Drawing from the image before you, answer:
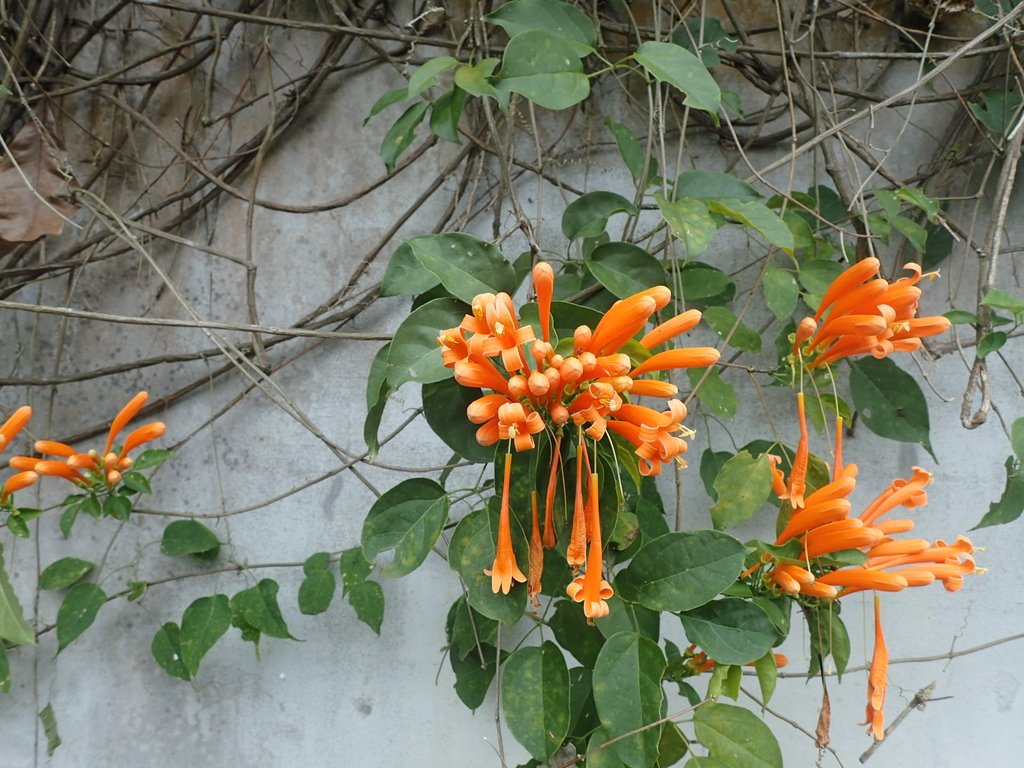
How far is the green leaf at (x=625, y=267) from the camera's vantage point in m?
0.96

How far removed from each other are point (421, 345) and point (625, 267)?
1.03ft

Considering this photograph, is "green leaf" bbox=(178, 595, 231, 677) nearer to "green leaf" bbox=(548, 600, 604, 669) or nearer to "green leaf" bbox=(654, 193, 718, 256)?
"green leaf" bbox=(548, 600, 604, 669)

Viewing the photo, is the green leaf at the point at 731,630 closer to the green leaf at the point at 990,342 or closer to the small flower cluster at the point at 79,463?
the green leaf at the point at 990,342

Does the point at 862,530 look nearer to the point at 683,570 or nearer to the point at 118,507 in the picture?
the point at 683,570

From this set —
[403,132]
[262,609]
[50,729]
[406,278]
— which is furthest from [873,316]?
[50,729]

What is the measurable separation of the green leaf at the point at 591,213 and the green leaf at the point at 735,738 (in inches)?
24.0

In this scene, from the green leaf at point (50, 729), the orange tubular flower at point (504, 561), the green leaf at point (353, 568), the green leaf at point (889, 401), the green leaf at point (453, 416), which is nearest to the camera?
the orange tubular flower at point (504, 561)

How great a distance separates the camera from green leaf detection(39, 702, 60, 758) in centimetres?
146

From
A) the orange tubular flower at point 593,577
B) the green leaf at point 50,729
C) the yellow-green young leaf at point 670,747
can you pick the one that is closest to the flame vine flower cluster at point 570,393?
the orange tubular flower at point 593,577

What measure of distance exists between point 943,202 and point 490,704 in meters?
A: 1.18

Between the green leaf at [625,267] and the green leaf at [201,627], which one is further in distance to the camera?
the green leaf at [201,627]

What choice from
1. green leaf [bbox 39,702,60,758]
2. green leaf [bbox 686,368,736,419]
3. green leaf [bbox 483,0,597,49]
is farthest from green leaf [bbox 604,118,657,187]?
green leaf [bbox 39,702,60,758]

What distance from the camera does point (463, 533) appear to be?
890 millimetres

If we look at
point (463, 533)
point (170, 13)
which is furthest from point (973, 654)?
point (170, 13)
